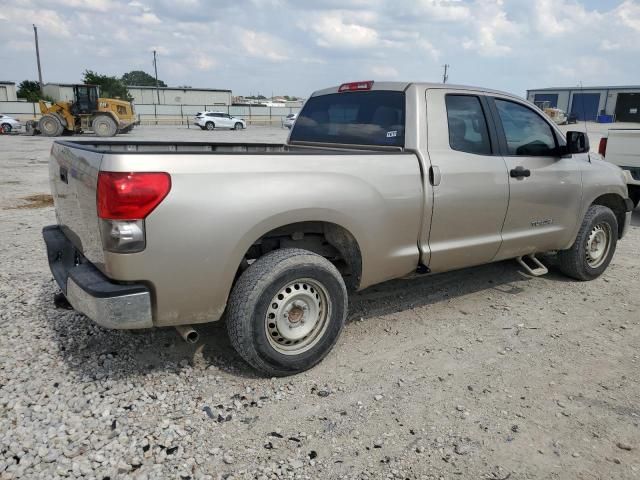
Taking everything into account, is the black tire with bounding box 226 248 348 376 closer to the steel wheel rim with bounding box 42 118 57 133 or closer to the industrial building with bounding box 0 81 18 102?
the steel wheel rim with bounding box 42 118 57 133

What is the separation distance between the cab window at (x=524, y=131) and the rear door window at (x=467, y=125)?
0.88ft

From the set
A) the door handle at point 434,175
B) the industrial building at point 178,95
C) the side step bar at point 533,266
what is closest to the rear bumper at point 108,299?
the door handle at point 434,175

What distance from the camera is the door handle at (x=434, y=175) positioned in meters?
3.76

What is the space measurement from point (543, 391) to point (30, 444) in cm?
301

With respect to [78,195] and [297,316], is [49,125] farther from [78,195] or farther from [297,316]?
[297,316]

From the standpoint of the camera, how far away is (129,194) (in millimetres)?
2605

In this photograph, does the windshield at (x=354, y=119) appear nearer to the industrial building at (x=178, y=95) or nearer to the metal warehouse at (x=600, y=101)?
the metal warehouse at (x=600, y=101)

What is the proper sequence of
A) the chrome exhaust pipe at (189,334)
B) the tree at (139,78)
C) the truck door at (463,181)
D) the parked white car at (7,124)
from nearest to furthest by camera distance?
the chrome exhaust pipe at (189,334) < the truck door at (463,181) < the parked white car at (7,124) < the tree at (139,78)

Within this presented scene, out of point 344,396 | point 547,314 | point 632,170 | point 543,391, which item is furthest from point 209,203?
point 632,170

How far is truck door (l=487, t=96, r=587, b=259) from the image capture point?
4.39 metres

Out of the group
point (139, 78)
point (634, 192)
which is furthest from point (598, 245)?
point (139, 78)

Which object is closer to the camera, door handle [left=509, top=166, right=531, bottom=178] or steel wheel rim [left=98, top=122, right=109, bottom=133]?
door handle [left=509, top=166, right=531, bottom=178]

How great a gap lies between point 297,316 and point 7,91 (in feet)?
215

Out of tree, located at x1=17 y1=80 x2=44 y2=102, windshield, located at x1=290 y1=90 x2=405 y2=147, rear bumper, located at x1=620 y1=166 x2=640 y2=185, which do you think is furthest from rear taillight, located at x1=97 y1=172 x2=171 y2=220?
tree, located at x1=17 y1=80 x2=44 y2=102
